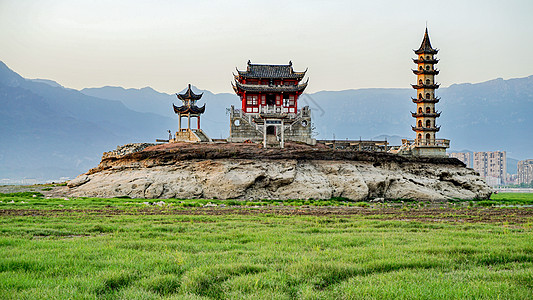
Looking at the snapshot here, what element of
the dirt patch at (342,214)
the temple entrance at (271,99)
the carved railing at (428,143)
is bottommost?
the dirt patch at (342,214)

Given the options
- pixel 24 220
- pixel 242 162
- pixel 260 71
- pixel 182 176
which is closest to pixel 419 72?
pixel 260 71

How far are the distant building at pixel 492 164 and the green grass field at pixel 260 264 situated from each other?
18544 centimetres

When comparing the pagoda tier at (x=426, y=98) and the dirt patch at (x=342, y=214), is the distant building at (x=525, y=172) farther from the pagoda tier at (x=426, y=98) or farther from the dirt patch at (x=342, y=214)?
the dirt patch at (x=342, y=214)

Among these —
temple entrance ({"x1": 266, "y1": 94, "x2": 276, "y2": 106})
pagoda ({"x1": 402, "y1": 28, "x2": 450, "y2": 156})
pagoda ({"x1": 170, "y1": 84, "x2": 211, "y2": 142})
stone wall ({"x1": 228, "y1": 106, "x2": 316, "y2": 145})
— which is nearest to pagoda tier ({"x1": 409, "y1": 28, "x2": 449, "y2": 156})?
pagoda ({"x1": 402, "y1": 28, "x2": 450, "y2": 156})

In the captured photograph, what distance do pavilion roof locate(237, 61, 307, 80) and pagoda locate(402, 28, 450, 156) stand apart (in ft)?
52.1

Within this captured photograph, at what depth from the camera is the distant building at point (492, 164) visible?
180 metres

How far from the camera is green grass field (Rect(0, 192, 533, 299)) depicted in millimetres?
7027

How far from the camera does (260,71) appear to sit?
60.0 m

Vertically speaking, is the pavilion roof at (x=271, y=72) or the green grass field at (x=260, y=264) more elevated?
the pavilion roof at (x=271, y=72)

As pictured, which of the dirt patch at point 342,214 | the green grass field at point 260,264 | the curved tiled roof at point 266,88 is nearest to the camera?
the green grass field at point 260,264

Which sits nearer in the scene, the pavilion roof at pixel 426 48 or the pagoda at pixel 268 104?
the pagoda at pixel 268 104

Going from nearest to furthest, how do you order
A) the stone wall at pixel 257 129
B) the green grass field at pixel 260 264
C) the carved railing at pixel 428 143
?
the green grass field at pixel 260 264, the stone wall at pixel 257 129, the carved railing at pixel 428 143

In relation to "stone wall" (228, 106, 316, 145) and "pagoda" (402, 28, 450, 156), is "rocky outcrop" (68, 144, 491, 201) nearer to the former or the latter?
"stone wall" (228, 106, 316, 145)

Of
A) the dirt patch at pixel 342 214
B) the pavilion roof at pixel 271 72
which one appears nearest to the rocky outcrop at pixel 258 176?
the dirt patch at pixel 342 214
